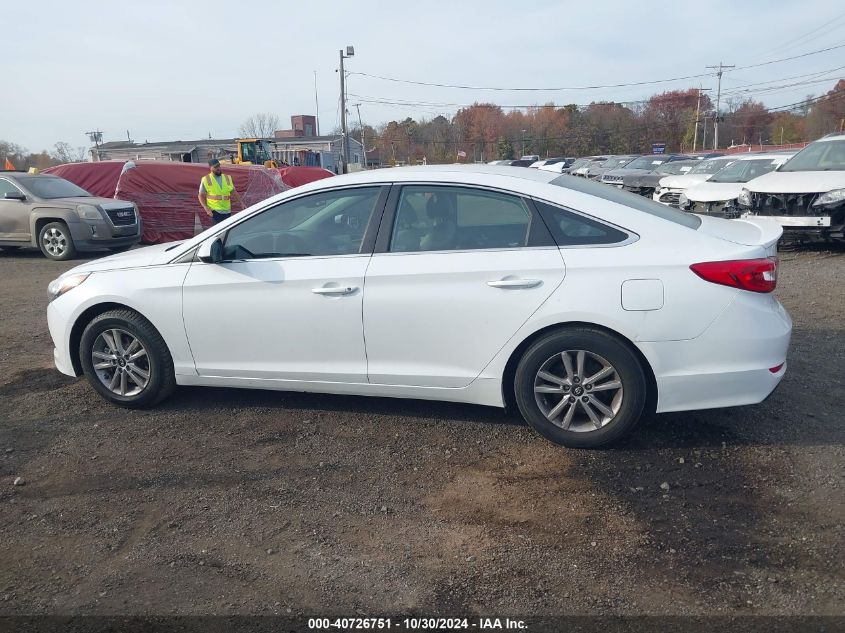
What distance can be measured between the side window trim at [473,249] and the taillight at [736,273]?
32.5 inches

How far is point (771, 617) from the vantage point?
2658 millimetres

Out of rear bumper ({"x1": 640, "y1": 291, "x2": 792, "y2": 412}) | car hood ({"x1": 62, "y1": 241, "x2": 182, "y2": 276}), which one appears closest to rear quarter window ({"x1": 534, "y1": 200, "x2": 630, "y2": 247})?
rear bumper ({"x1": 640, "y1": 291, "x2": 792, "y2": 412})

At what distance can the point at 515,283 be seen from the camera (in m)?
3.97

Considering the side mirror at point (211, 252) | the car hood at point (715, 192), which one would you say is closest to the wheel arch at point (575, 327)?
the side mirror at point (211, 252)

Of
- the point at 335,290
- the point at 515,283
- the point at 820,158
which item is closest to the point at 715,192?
the point at 820,158

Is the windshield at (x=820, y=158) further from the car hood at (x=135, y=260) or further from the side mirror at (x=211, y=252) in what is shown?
the car hood at (x=135, y=260)

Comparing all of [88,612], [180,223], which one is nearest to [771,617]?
[88,612]

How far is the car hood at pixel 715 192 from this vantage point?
12859 millimetres

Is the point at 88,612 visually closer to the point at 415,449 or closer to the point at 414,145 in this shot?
the point at 415,449

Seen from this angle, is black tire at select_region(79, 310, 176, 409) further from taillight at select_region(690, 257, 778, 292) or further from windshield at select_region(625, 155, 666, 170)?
windshield at select_region(625, 155, 666, 170)

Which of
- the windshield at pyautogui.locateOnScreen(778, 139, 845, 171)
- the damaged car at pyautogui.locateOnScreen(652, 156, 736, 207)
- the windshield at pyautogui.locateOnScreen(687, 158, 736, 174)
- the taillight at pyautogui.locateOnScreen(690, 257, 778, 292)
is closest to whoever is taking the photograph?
the taillight at pyautogui.locateOnScreen(690, 257, 778, 292)

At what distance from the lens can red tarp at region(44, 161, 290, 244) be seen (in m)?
15.1

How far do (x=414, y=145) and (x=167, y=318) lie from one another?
80.8m

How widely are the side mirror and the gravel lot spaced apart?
1.09 meters
